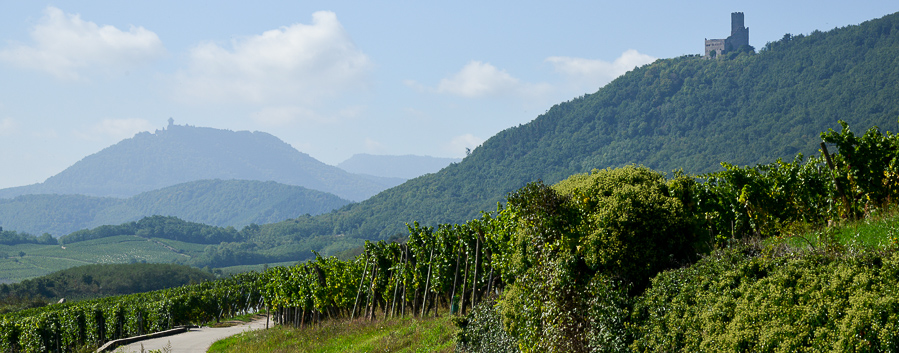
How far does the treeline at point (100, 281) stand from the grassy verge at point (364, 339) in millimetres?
77708

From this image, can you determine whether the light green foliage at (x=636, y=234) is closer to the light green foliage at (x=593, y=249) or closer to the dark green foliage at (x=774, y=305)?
the light green foliage at (x=593, y=249)

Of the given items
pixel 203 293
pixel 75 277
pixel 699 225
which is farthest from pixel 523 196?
pixel 75 277

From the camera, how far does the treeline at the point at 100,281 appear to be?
95.2 metres

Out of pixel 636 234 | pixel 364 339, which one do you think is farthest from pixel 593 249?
pixel 364 339

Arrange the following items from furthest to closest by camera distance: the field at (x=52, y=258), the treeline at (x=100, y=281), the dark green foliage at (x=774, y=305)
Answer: the field at (x=52, y=258), the treeline at (x=100, y=281), the dark green foliage at (x=774, y=305)

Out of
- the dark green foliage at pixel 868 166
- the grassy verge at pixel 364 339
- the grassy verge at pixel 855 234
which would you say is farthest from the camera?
the grassy verge at pixel 364 339

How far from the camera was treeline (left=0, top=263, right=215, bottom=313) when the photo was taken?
95250 mm

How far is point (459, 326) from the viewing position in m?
12.6

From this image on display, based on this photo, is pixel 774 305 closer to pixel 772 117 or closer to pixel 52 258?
pixel 772 117

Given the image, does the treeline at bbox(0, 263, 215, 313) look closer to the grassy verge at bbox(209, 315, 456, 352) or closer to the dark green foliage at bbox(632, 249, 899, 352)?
the grassy verge at bbox(209, 315, 456, 352)

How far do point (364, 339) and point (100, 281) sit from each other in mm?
111052

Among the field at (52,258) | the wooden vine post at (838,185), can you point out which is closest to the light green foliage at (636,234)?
the wooden vine post at (838,185)

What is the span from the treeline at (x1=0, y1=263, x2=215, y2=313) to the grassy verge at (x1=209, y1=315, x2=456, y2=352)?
77.7m

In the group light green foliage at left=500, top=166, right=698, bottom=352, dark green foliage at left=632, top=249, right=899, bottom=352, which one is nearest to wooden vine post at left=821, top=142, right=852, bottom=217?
light green foliage at left=500, top=166, right=698, bottom=352
